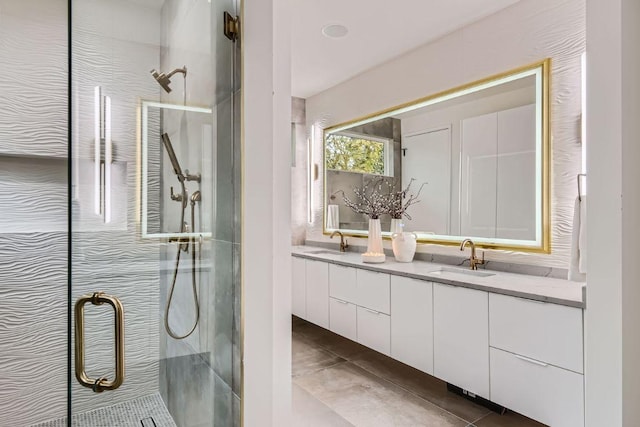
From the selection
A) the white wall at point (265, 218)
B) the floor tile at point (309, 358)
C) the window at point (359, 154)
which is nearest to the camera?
the white wall at point (265, 218)

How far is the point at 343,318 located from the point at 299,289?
0.75m

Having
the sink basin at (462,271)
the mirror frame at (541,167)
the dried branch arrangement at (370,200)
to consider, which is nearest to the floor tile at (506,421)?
the sink basin at (462,271)

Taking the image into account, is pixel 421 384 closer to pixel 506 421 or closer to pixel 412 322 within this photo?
pixel 412 322

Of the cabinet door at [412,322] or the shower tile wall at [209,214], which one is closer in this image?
the shower tile wall at [209,214]

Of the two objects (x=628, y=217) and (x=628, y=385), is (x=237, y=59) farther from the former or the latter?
(x=628, y=385)

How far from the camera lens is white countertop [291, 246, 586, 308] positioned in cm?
181

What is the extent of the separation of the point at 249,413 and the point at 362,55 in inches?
121

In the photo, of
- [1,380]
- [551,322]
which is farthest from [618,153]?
[1,380]

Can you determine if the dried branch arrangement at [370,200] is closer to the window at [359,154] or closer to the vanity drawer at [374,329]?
the window at [359,154]

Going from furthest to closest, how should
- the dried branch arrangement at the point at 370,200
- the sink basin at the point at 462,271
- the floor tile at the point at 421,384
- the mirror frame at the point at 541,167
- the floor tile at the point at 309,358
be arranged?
the dried branch arrangement at the point at 370,200
the floor tile at the point at 309,358
the sink basin at the point at 462,271
the mirror frame at the point at 541,167
the floor tile at the point at 421,384

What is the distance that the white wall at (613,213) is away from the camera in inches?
55.0

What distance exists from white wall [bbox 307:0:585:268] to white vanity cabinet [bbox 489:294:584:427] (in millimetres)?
636

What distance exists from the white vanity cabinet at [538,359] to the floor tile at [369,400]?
1.28 feet

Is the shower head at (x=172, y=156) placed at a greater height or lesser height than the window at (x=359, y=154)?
lesser
